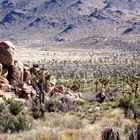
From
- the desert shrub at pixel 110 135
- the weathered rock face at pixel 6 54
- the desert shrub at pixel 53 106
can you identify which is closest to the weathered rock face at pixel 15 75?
the weathered rock face at pixel 6 54

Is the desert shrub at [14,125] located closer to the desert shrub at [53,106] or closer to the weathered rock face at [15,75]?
the desert shrub at [53,106]

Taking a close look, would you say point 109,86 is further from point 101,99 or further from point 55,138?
point 55,138

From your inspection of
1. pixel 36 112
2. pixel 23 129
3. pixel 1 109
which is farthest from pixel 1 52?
pixel 23 129

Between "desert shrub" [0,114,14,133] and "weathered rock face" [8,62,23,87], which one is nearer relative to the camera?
"desert shrub" [0,114,14,133]

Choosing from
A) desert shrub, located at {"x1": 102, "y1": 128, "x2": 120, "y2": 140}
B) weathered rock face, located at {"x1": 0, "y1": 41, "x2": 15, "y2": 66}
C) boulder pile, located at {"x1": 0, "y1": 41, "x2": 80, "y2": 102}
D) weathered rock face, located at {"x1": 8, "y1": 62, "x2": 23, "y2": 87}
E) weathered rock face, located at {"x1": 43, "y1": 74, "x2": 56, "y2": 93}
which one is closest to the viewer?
desert shrub, located at {"x1": 102, "y1": 128, "x2": 120, "y2": 140}

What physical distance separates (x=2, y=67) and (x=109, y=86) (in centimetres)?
2651

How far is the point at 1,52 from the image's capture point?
2072 inches

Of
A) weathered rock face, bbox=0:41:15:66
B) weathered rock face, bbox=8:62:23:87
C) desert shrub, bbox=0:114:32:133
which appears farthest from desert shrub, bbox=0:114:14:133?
weathered rock face, bbox=8:62:23:87

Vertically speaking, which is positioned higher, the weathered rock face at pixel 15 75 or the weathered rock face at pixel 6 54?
the weathered rock face at pixel 6 54

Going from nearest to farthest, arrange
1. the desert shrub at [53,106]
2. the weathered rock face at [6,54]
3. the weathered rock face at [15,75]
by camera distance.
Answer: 1. the desert shrub at [53,106]
2. the weathered rock face at [6,54]
3. the weathered rock face at [15,75]

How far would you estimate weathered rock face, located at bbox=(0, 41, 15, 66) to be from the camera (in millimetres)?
52312

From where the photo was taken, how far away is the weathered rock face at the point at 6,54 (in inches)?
2060

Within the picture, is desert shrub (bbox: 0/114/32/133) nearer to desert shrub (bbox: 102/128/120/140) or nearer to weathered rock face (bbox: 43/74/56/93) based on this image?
desert shrub (bbox: 102/128/120/140)

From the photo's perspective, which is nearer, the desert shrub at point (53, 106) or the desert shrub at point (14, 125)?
the desert shrub at point (14, 125)
